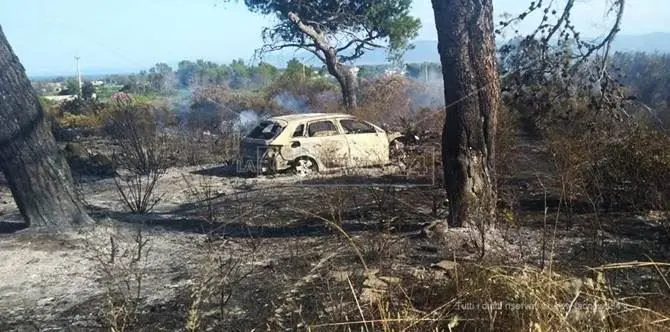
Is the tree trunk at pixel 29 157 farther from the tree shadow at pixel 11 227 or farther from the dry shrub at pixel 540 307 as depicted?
the dry shrub at pixel 540 307

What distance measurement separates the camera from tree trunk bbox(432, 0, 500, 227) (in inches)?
258

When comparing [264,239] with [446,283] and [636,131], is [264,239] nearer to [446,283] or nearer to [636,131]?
[446,283]

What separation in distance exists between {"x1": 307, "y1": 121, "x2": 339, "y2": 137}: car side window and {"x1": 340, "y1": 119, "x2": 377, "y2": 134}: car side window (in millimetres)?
269

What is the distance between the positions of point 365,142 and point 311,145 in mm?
1193

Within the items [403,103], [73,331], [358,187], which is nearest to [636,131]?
[358,187]

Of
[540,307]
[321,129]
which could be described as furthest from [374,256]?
[321,129]

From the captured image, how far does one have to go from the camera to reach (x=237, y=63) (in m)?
54.9

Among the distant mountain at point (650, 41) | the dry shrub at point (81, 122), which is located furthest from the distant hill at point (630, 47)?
the dry shrub at point (81, 122)

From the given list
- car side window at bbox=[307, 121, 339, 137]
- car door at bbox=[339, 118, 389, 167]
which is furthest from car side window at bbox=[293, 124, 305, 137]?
car door at bbox=[339, 118, 389, 167]

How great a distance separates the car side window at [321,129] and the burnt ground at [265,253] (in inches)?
107

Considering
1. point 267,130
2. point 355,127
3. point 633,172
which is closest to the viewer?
point 633,172

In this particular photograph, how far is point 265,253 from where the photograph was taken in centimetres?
660

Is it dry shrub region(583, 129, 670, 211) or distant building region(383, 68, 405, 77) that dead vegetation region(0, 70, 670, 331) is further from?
distant building region(383, 68, 405, 77)

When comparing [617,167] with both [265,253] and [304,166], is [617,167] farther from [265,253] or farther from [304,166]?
[304,166]
